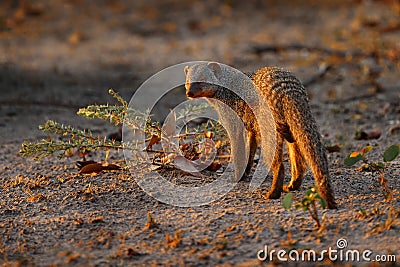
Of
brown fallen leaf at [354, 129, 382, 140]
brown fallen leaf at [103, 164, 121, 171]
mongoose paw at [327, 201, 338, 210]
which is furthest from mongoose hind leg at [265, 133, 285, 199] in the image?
brown fallen leaf at [354, 129, 382, 140]

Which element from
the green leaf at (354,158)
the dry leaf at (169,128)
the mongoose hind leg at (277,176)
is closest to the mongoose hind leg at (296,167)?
the mongoose hind leg at (277,176)

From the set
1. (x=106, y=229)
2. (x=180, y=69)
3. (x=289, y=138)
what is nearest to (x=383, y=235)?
(x=289, y=138)

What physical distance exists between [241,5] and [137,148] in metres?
7.32

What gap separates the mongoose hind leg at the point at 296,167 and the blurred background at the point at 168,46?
8.22 feet

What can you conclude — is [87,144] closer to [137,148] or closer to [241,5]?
[137,148]

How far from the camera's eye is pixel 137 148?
13.0ft

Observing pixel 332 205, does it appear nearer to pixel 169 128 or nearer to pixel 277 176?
pixel 277 176

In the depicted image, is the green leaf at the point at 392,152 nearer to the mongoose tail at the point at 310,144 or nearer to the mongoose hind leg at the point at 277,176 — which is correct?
the mongoose tail at the point at 310,144

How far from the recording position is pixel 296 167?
3646mm

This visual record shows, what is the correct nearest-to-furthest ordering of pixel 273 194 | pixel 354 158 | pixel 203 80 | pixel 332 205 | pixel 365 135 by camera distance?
pixel 332 205, pixel 354 158, pixel 273 194, pixel 203 80, pixel 365 135

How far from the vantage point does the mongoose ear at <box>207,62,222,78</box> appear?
12.4 feet
